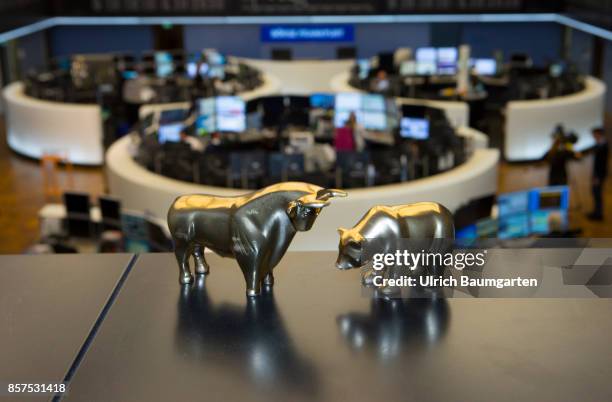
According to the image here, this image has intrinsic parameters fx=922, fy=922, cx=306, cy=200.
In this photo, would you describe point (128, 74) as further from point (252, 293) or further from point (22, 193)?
point (252, 293)

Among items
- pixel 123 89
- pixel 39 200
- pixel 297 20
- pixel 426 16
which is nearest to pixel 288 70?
pixel 297 20

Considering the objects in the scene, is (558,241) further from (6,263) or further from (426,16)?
(426,16)

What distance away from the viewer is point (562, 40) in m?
23.1

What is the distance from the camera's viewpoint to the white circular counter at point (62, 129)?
14.6m

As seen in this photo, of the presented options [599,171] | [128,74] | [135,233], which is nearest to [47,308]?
[135,233]

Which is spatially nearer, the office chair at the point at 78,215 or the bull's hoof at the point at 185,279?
the bull's hoof at the point at 185,279

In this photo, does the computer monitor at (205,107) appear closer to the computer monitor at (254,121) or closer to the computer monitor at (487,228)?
the computer monitor at (254,121)

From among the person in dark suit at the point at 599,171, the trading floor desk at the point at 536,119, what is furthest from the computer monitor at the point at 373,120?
the person in dark suit at the point at 599,171

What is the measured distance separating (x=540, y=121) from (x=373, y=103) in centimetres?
310

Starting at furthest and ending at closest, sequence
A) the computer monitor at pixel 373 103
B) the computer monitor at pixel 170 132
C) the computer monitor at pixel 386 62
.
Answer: the computer monitor at pixel 386 62 < the computer monitor at pixel 373 103 < the computer monitor at pixel 170 132

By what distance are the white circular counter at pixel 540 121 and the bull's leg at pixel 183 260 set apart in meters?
12.6

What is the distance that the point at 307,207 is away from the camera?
6.74ft

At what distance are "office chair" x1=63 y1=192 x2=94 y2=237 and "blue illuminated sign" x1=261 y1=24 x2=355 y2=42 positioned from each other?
1283cm

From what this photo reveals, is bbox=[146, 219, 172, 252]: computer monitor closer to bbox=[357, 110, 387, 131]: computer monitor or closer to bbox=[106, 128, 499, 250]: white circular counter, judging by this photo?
bbox=[106, 128, 499, 250]: white circular counter
